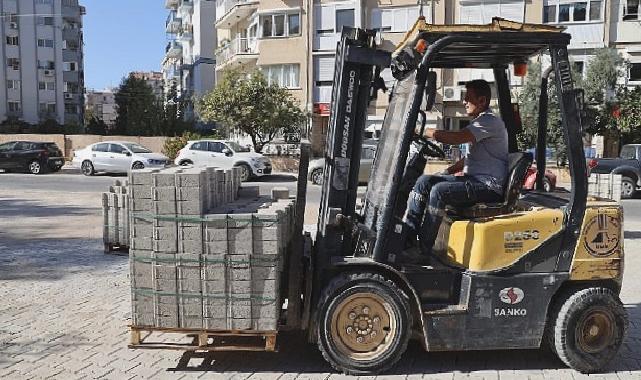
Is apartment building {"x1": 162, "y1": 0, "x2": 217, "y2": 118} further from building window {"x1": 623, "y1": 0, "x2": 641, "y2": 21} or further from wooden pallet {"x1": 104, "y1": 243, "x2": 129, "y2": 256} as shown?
wooden pallet {"x1": 104, "y1": 243, "x2": 129, "y2": 256}

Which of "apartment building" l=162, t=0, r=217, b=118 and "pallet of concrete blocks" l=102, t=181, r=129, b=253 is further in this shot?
"apartment building" l=162, t=0, r=217, b=118

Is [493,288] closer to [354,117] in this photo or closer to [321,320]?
[321,320]

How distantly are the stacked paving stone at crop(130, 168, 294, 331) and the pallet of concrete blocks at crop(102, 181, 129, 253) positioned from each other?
532 centimetres

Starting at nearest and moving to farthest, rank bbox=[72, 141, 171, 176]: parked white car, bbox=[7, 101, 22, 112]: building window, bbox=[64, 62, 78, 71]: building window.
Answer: bbox=[72, 141, 171, 176]: parked white car < bbox=[7, 101, 22, 112]: building window < bbox=[64, 62, 78, 71]: building window

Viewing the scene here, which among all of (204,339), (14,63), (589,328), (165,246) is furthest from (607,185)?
(14,63)

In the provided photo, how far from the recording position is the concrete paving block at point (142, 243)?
5.09 m

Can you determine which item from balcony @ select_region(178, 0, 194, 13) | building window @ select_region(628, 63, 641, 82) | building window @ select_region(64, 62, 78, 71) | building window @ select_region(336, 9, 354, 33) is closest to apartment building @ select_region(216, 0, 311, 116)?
building window @ select_region(336, 9, 354, 33)

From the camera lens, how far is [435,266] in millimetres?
5320

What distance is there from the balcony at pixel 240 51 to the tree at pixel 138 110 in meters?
6.87

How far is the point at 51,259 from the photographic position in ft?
31.9

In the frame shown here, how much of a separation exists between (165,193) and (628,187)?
19.6m

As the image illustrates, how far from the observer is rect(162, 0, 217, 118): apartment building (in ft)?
213

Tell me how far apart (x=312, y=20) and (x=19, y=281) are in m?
34.6

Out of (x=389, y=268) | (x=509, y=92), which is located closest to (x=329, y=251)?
(x=389, y=268)
